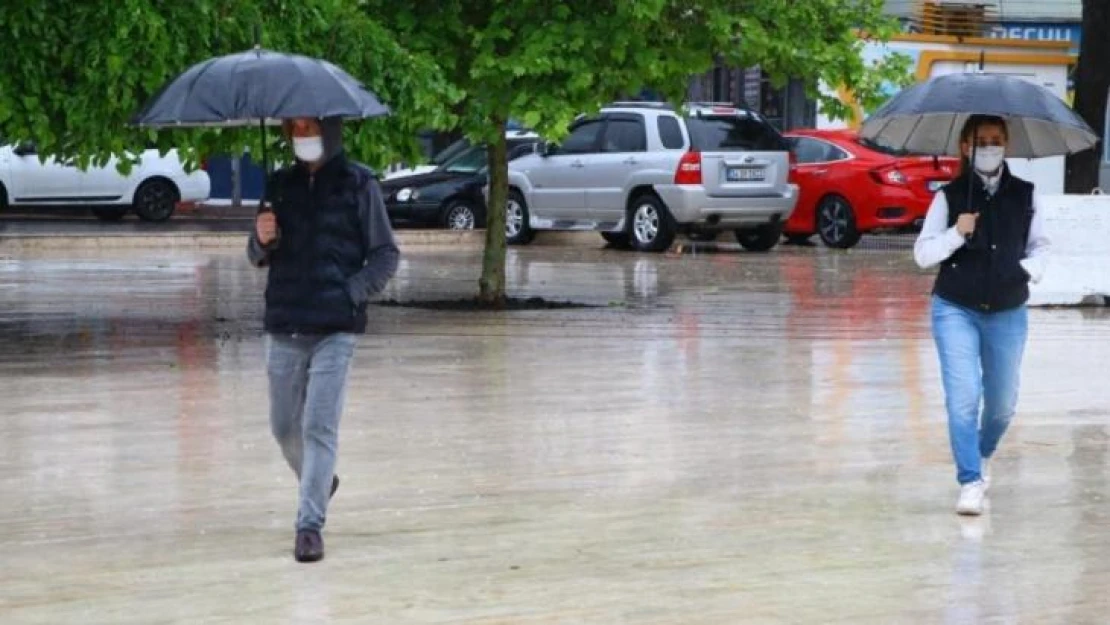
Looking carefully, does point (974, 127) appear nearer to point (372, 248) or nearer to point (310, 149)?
point (372, 248)

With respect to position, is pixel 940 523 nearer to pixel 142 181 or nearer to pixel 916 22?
pixel 916 22

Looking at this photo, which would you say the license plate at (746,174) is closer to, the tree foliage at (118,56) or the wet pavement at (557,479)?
the wet pavement at (557,479)

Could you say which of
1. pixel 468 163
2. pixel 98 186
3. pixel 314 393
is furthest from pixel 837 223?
pixel 314 393

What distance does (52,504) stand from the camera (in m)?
9.73

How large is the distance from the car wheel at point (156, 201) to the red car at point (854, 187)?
36.7 feet

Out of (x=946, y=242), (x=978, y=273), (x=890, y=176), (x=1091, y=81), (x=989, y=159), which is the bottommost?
(x=890, y=176)

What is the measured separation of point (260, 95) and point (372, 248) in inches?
27.6

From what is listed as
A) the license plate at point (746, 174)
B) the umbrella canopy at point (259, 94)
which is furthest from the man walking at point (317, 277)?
the license plate at point (746, 174)

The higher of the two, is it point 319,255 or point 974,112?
point 974,112

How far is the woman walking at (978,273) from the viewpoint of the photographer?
952 cm

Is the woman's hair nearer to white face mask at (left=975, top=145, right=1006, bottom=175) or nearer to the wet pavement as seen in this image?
white face mask at (left=975, top=145, right=1006, bottom=175)

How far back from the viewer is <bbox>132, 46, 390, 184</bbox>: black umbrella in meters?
8.62

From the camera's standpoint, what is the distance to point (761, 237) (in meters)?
29.8

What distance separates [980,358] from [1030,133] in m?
1.23
